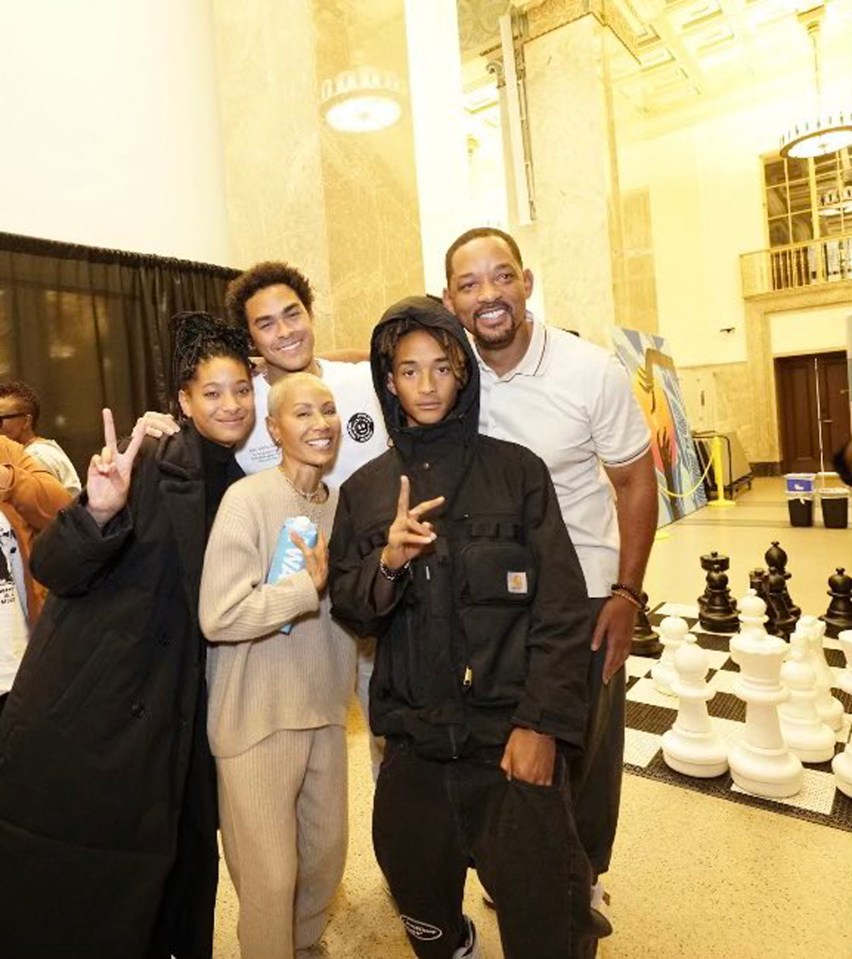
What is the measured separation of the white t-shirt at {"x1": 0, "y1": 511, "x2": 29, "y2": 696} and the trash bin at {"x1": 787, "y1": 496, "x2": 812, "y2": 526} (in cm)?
824

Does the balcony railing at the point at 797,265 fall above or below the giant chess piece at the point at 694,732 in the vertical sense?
above

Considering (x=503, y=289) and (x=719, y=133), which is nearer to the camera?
(x=503, y=289)

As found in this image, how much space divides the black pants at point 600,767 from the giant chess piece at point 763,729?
1.01 meters

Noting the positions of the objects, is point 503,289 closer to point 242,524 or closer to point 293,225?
point 242,524

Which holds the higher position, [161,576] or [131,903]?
[161,576]

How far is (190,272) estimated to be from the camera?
5164mm

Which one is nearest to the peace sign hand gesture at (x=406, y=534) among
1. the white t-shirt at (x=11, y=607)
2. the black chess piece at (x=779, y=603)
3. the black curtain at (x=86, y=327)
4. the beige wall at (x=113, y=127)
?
the white t-shirt at (x=11, y=607)

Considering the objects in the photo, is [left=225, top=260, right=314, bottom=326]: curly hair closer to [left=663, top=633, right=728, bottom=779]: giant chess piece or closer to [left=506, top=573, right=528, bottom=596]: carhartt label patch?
[left=506, top=573, right=528, bottom=596]: carhartt label patch

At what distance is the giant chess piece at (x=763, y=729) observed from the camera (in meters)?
2.58

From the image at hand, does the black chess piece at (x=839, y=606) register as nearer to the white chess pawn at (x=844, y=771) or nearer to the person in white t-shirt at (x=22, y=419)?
the white chess pawn at (x=844, y=771)

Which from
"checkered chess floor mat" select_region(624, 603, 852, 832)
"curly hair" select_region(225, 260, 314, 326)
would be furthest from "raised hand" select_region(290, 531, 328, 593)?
"checkered chess floor mat" select_region(624, 603, 852, 832)

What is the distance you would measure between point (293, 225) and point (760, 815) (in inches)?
185

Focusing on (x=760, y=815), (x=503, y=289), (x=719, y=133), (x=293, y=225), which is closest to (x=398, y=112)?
(x=293, y=225)

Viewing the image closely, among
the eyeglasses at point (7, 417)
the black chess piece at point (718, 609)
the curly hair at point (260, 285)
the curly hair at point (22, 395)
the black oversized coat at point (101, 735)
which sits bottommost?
the black chess piece at point (718, 609)
